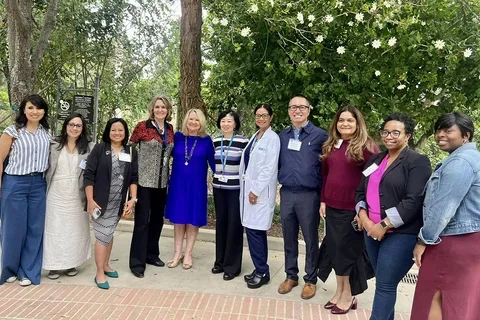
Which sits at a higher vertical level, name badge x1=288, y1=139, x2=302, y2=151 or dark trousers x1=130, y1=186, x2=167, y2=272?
name badge x1=288, y1=139, x2=302, y2=151

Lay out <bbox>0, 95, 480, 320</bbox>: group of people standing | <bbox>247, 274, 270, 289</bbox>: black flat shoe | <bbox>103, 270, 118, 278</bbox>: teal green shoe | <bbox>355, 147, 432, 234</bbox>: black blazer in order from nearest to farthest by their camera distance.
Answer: <bbox>355, 147, 432, 234</bbox>: black blazer → <bbox>0, 95, 480, 320</bbox>: group of people standing → <bbox>247, 274, 270, 289</bbox>: black flat shoe → <bbox>103, 270, 118, 278</bbox>: teal green shoe

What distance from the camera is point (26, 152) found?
3.60 metres

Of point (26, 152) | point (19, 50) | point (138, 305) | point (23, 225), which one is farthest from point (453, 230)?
point (19, 50)

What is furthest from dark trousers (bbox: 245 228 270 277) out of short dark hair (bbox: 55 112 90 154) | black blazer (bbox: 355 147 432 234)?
short dark hair (bbox: 55 112 90 154)

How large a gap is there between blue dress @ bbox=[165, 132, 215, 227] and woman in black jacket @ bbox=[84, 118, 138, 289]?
0.45 metres

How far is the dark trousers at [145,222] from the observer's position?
4.04 m

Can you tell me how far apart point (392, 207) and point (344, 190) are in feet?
2.19

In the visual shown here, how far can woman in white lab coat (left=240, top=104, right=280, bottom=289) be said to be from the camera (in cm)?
371

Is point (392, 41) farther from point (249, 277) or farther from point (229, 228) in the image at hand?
point (249, 277)

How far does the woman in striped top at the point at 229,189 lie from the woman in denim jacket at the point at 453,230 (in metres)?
2.04

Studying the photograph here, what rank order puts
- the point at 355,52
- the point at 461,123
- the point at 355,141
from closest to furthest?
the point at 461,123
the point at 355,141
the point at 355,52

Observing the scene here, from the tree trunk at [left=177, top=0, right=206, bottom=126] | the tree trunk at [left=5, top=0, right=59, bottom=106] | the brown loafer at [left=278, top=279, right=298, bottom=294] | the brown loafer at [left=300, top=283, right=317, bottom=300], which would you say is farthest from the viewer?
the tree trunk at [left=5, top=0, right=59, bottom=106]

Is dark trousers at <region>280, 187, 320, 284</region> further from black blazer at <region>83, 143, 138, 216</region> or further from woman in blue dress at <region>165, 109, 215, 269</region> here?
black blazer at <region>83, 143, 138, 216</region>

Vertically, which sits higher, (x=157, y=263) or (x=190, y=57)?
(x=190, y=57)
